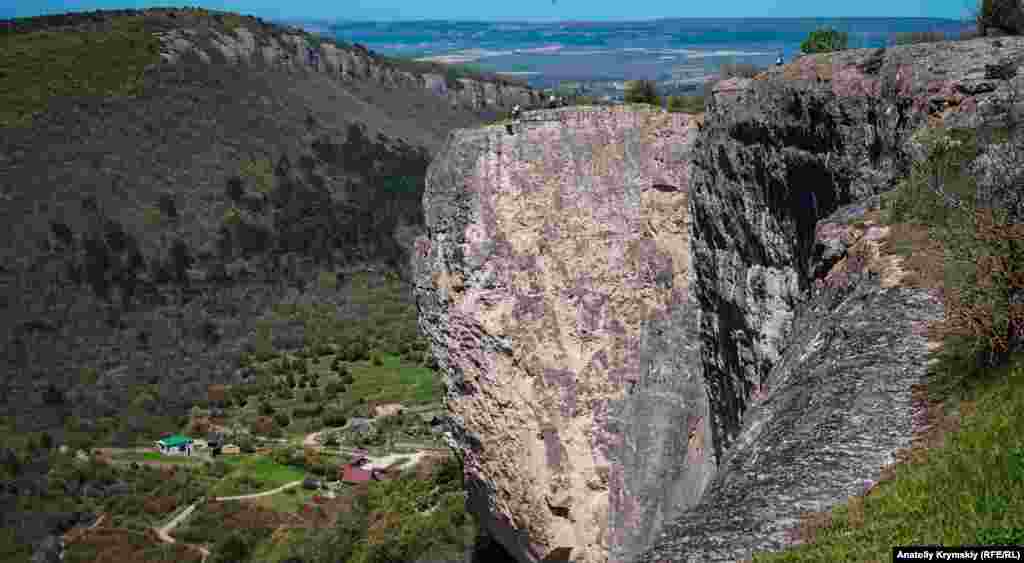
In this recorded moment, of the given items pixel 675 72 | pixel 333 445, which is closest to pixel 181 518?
pixel 333 445

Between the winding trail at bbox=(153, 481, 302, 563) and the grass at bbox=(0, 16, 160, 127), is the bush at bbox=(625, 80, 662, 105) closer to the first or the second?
the winding trail at bbox=(153, 481, 302, 563)

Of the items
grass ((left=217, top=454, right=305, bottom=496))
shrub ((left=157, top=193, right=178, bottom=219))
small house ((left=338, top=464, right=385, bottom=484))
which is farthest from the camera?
shrub ((left=157, top=193, right=178, bottom=219))

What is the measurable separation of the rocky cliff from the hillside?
58.1 ft

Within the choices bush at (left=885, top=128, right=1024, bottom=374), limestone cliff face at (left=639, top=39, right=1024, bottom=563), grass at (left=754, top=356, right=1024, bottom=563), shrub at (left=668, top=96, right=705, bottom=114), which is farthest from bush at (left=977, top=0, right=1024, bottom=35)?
grass at (left=754, top=356, right=1024, bottom=563)

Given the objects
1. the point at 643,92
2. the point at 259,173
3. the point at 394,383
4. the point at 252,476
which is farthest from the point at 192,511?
the point at 259,173

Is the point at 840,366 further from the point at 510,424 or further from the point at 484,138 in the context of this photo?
the point at 484,138

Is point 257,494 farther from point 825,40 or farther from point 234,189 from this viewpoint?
point 234,189

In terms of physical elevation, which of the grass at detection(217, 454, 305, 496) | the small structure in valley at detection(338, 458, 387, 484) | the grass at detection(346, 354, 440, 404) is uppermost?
the small structure in valley at detection(338, 458, 387, 484)

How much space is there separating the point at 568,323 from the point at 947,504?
31.7 feet

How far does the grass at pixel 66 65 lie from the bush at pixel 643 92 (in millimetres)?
33191

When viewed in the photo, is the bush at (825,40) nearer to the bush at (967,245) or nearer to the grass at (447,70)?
the bush at (967,245)

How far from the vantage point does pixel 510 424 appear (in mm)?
13703

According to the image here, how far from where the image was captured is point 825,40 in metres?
19.5

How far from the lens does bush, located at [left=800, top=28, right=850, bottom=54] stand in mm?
19219
